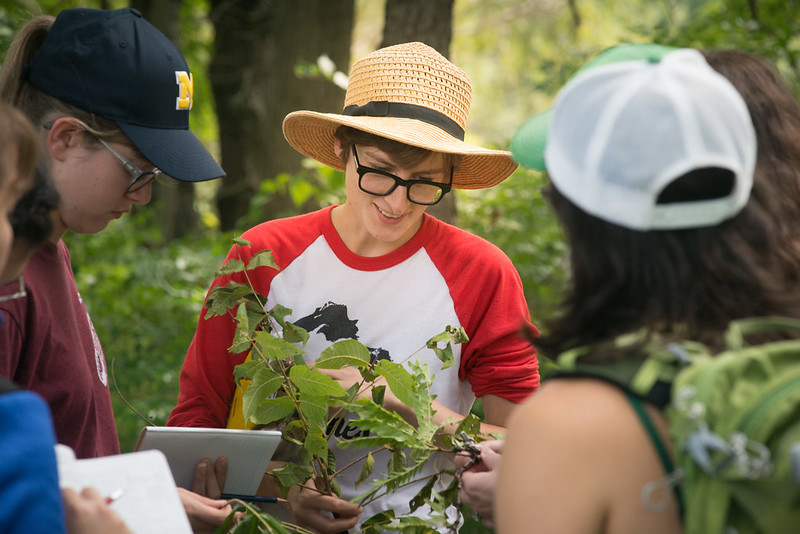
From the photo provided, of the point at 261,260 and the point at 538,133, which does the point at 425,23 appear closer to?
the point at 261,260

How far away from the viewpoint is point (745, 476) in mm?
A: 1170

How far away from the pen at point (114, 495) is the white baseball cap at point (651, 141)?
0.93 meters

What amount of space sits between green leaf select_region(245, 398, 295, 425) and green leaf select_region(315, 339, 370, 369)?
0.13m

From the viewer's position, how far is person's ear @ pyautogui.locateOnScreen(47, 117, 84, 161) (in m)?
1.94

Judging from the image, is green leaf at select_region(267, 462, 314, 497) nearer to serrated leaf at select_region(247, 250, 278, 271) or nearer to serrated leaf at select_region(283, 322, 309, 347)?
serrated leaf at select_region(283, 322, 309, 347)

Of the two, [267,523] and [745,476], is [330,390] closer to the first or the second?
[267,523]

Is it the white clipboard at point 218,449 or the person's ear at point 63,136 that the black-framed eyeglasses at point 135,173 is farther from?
the white clipboard at point 218,449

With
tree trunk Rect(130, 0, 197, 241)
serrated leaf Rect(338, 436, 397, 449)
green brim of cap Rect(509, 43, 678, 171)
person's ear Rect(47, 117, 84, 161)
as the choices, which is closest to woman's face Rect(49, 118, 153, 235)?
person's ear Rect(47, 117, 84, 161)

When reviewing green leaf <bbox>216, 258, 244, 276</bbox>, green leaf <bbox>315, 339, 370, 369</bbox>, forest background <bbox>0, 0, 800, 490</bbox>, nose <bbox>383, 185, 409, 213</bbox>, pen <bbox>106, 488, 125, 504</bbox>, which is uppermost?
nose <bbox>383, 185, 409, 213</bbox>

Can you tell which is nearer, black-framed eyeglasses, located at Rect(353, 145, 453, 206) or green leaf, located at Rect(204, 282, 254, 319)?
green leaf, located at Rect(204, 282, 254, 319)

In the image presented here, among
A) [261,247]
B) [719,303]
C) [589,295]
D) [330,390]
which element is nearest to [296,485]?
[330,390]

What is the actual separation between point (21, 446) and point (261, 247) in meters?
1.38

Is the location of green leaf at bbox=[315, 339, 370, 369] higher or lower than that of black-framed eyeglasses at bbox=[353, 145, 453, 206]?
lower

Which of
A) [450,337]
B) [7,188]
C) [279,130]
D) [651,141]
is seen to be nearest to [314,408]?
[450,337]
